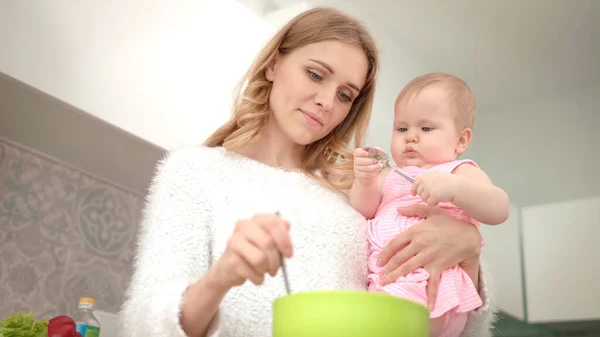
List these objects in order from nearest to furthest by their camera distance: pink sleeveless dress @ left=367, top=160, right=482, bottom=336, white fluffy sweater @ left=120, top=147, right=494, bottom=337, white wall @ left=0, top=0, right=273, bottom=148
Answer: white fluffy sweater @ left=120, top=147, right=494, bottom=337
pink sleeveless dress @ left=367, top=160, right=482, bottom=336
white wall @ left=0, top=0, right=273, bottom=148

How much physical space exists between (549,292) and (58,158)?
1.95m

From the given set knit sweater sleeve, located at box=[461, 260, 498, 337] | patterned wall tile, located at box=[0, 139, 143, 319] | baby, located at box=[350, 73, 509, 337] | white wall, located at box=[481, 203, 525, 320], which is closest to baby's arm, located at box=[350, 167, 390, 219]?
baby, located at box=[350, 73, 509, 337]

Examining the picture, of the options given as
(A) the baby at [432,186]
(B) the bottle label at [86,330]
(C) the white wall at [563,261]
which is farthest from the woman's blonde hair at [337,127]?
(C) the white wall at [563,261]

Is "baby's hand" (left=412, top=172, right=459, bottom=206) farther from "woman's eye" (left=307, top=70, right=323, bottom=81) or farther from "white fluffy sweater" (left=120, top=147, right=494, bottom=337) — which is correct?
"woman's eye" (left=307, top=70, right=323, bottom=81)

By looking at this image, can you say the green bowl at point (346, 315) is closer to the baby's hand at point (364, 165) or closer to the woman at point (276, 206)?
the woman at point (276, 206)

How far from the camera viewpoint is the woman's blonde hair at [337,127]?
1.21 metres

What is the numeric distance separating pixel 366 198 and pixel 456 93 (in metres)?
0.26

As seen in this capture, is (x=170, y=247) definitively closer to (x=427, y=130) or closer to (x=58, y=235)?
(x=427, y=130)

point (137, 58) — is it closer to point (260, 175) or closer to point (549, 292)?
point (260, 175)

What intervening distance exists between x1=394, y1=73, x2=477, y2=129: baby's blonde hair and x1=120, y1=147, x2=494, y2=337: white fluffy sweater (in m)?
0.25

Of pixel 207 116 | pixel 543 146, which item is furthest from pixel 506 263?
pixel 207 116

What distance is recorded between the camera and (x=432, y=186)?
3.17 feet

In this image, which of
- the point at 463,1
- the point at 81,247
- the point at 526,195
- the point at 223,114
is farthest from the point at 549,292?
the point at 81,247

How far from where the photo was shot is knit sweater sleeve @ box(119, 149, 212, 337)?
2.58 ft
